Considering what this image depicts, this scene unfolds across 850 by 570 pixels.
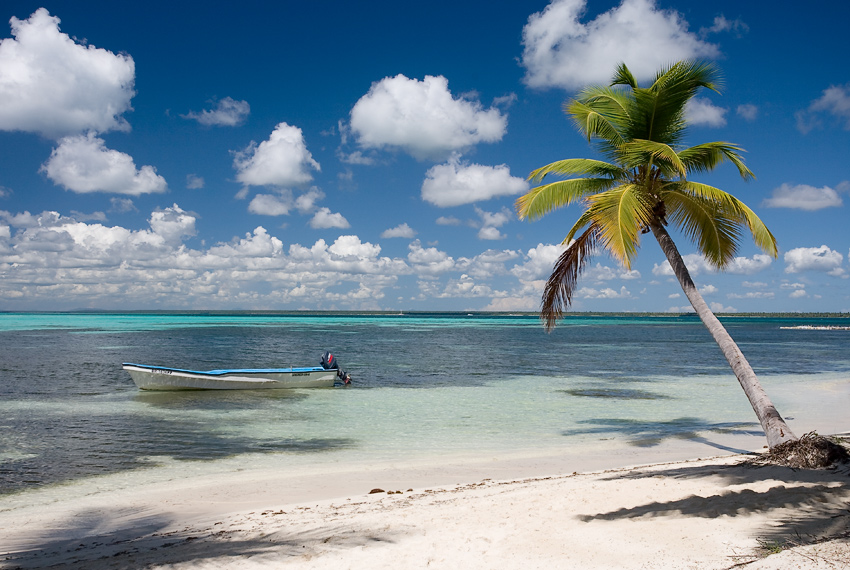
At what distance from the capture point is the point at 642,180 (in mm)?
10109

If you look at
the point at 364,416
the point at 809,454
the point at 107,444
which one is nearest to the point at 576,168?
the point at 809,454

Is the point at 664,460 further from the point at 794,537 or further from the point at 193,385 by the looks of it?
the point at 193,385

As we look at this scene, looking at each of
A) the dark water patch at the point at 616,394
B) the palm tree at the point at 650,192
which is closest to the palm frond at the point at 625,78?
the palm tree at the point at 650,192

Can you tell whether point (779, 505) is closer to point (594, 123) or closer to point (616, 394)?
point (594, 123)

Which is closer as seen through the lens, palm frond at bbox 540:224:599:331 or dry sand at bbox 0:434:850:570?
dry sand at bbox 0:434:850:570

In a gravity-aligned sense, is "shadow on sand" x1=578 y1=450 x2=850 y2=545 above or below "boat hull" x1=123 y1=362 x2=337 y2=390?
above

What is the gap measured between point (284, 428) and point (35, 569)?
9.20 metres

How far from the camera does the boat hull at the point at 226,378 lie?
20875 millimetres

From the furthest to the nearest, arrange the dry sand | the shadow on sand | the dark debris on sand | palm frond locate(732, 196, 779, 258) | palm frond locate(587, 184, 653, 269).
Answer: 1. palm frond locate(732, 196, 779, 258)
2. palm frond locate(587, 184, 653, 269)
3. the dark debris on sand
4. the shadow on sand
5. the dry sand

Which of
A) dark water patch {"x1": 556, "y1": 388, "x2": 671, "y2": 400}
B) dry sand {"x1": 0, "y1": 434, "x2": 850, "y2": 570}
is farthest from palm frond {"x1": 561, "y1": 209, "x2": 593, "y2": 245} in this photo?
dark water patch {"x1": 556, "y1": 388, "x2": 671, "y2": 400}

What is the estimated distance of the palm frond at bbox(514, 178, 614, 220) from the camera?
10344 mm

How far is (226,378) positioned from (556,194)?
639 inches

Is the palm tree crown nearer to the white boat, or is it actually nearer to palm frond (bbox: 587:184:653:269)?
palm frond (bbox: 587:184:653:269)

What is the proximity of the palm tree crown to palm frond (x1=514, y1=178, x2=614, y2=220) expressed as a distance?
2 centimetres
